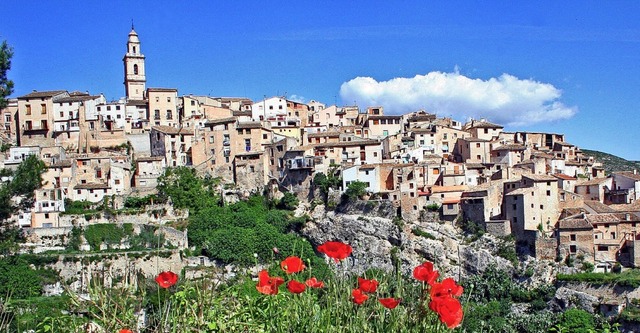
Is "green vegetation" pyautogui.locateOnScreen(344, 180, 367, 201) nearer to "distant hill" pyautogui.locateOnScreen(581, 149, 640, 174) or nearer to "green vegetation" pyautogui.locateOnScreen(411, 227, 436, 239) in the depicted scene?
"green vegetation" pyautogui.locateOnScreen(411, 227, 436, 239)

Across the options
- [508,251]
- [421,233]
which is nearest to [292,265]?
[508,251]

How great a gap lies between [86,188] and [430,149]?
23.4 m

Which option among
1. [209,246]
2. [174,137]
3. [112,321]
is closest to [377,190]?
[209,246]

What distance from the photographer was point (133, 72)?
55812mm

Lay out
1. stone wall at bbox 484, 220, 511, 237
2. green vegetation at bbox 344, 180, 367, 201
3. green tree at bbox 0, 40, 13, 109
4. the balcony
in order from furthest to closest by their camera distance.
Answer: the balcony, green vegetation at bbox 344, 180, 367, 201, stone wall at bbox 484, 220, 511, 237, green tree at bbox 0, 40, 13, 109

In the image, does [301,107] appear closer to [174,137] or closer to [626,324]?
[174,137]

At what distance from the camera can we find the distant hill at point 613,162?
65.6 m

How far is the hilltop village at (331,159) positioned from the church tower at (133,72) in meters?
0.09

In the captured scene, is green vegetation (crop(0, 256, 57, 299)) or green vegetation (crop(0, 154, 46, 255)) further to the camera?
green vegetation (crop(0, 256, 57, 299))

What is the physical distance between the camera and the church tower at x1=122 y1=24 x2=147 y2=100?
55.7 m

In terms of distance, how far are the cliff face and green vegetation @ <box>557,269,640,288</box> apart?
10.0 ft

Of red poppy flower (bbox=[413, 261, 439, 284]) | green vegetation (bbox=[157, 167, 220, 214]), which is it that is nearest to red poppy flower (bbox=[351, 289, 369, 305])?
red poppy flower (bbox=[413, 261, 439, 284])

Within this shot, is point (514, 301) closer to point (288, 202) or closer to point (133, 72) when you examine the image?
point (288, 202)

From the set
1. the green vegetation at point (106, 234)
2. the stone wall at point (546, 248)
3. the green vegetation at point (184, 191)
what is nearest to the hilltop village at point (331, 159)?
the stone wall at point (546, 248)
